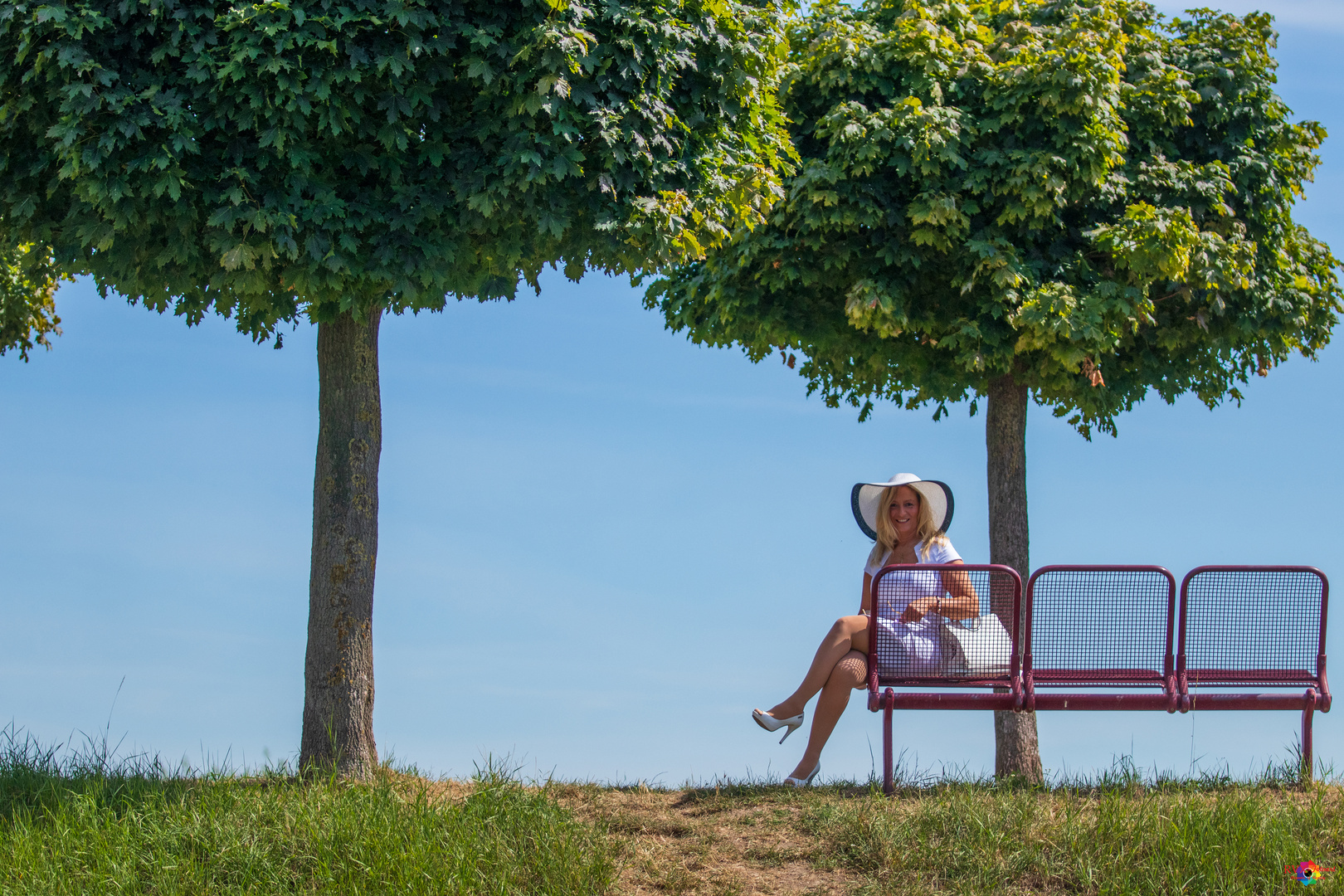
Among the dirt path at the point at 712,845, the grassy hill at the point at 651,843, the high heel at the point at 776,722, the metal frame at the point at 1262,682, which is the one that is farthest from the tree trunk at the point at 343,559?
the metal frame at the point at 1262,682

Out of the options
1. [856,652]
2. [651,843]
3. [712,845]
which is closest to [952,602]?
[856,652]

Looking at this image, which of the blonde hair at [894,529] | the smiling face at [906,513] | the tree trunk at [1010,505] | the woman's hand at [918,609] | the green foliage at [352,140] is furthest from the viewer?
the tree trunk at [1010,505]

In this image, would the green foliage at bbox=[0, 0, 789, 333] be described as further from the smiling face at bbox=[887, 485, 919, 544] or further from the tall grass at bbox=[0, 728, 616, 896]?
the tall grass at bbox=[0, 728, 616, 896]

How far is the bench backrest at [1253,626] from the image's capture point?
8242 mm

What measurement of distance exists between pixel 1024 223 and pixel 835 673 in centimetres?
599

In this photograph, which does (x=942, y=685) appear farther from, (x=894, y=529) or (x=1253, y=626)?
(x=1253, y=626)

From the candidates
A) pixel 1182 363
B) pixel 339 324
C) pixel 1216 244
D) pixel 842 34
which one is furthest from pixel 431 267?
pixel 1182 363

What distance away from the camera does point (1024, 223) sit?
38.7 feet

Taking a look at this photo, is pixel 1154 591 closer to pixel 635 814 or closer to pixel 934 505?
pixel 934 505

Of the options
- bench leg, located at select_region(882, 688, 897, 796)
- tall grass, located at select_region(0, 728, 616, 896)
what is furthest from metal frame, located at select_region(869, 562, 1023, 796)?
tall grass, located at select_region(0, 728, 616, 896)

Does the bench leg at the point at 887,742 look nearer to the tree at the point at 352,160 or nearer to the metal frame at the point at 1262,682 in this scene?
the metal frame at the point at 1262,682

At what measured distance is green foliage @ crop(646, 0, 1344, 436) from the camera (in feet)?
36.9

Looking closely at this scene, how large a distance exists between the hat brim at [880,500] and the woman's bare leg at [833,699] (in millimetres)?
1395

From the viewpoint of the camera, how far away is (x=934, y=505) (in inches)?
351
